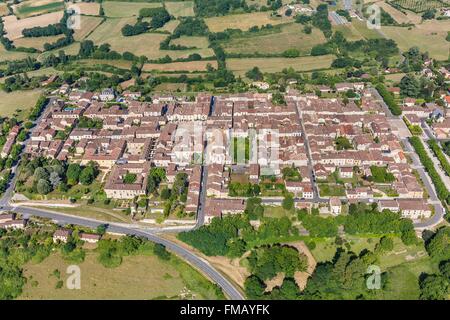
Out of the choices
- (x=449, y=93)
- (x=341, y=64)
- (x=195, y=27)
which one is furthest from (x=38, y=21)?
(x=449, y=93)

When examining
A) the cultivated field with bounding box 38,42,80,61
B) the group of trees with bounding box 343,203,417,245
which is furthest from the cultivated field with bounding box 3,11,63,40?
the group of trees with bounding box 343,203,417,245

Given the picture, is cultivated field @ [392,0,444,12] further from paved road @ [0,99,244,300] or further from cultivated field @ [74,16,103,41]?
paved road @ [0,99,244,300]

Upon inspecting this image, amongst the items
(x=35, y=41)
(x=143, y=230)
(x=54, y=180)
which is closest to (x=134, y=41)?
(x=35, y=41)

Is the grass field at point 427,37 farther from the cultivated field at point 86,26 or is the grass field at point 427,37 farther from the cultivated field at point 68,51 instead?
the cultivated field at point 68,51

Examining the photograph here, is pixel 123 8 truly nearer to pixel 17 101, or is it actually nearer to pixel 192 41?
pixel 192 41

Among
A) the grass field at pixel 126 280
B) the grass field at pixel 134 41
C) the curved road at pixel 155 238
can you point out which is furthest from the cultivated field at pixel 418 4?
the grass field at pixel 126 280

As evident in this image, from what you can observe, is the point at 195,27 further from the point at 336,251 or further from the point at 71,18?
the point at 336,251
